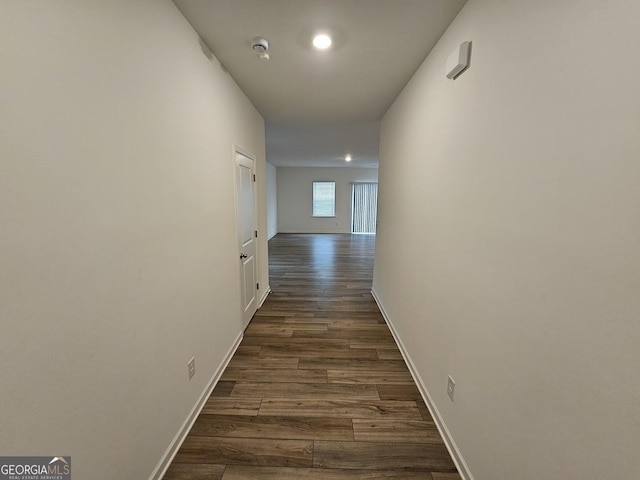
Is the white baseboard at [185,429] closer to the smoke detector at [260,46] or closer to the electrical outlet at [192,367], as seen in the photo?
the electrical outlet at [192,367]

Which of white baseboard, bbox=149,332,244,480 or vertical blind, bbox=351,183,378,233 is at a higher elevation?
vertical blind, bbox=351,183,378,233

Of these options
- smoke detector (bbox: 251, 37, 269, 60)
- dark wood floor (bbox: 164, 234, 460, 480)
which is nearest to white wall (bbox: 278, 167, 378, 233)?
dark wood floor (bbox: 164, 234, 460, 480)

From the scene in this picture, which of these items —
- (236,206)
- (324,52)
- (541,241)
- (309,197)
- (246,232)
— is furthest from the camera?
(309,197)

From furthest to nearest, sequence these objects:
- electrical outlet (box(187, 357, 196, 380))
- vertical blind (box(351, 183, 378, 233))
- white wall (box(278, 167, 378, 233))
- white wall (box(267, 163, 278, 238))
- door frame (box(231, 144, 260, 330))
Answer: vertical blind (box(351, 183, 378, 233)) → white wall (box(278, 167, 378, 233)) → white wall (box(267, 163, 278, 238)) → door frame (box(231, 144, 260, 330)) → electrical outlet (box(187, 357, 196, 380))

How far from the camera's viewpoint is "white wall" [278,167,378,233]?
10.1 metres

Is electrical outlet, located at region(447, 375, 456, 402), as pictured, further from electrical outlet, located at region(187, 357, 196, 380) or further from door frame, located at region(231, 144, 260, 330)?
door frame, located at region(231, 144, 260, 330)

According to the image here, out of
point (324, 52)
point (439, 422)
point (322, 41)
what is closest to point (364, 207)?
point (324, 52)

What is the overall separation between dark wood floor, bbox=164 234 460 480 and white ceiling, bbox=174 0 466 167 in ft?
8.67

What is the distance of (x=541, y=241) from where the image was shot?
92cm

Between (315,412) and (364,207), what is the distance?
911 cm

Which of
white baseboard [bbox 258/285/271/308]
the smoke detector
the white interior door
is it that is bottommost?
white baseboard [bbox 258/285/271/308]

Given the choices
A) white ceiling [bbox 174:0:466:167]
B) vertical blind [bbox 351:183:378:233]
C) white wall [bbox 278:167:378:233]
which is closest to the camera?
white ceiling [bbox 174:0:466:167]

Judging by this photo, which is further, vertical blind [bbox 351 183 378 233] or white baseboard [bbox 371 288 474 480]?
vertical blind [bbox 351 183 378 233]

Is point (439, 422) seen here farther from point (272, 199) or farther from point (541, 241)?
point (272, 199)
